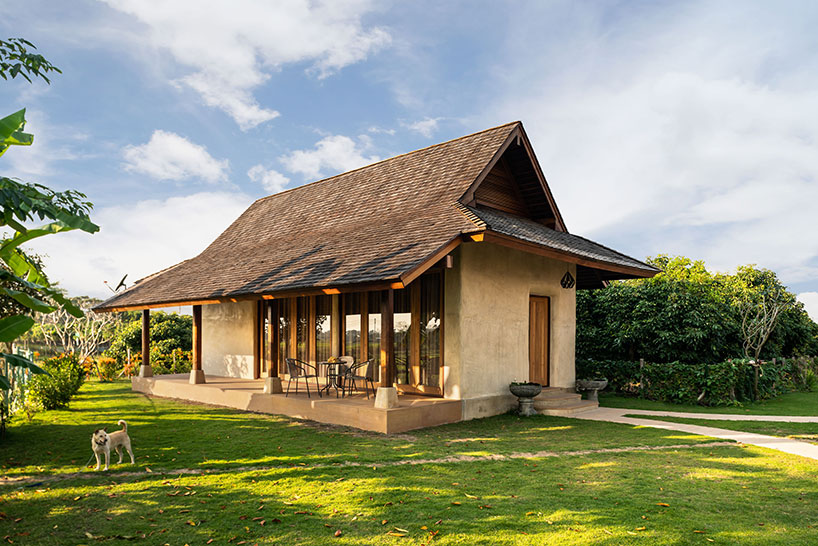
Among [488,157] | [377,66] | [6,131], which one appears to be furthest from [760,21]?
[6,131]

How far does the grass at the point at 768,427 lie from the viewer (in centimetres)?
967

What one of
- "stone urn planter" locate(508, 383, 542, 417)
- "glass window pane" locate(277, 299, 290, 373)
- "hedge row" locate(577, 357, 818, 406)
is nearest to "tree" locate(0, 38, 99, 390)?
"glass window pane" locate(277, 299, 290, 373)

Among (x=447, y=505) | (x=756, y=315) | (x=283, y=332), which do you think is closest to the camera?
(x=447, y=505)

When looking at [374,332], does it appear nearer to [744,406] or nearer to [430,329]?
[430,329]

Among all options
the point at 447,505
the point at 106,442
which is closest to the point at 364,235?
the point at 106,442

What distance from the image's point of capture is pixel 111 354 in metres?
23.7

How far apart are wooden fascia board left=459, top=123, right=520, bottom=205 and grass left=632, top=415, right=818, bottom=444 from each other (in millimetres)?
6149

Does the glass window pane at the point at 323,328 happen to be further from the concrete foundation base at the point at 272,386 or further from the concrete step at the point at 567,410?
the concrete step at the point at 567,410

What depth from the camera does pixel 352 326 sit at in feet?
43.3

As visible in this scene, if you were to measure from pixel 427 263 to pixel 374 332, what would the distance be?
3.92 metres

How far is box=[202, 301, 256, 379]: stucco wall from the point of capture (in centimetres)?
1617

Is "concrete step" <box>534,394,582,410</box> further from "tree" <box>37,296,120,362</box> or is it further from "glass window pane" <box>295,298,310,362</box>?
"tree" <box>37,296,120,362</box>

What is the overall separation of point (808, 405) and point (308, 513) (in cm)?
1414

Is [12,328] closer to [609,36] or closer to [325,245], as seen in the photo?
[325,245]
